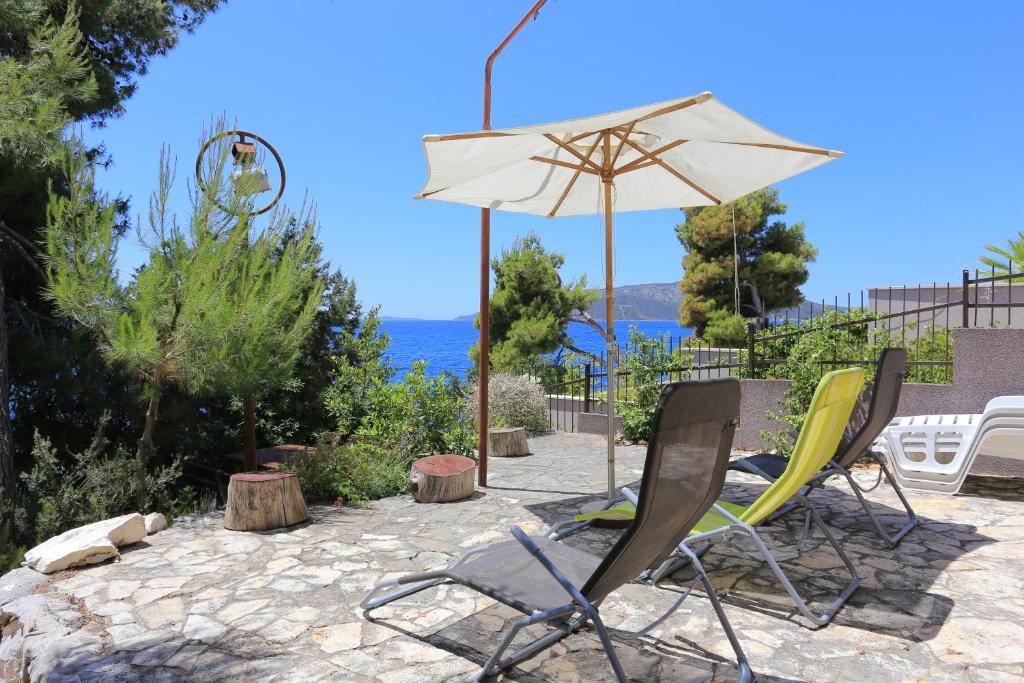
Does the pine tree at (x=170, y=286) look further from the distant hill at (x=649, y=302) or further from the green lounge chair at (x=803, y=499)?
the distant hill at (x=649, y=302)

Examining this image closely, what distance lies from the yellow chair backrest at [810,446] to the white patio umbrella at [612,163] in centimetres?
166

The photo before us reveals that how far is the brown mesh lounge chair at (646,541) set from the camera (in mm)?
2264

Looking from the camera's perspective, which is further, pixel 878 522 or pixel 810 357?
pixel 810 357

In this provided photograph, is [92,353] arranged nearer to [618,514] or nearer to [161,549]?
[161,549]

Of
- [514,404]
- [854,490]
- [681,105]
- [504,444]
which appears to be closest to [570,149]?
[681,105]

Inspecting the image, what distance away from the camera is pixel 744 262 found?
22.3 m

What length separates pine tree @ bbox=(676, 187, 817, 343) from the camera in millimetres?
21734

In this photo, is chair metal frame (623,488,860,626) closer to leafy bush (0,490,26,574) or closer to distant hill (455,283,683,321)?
leafy bush (0,490,26,574)

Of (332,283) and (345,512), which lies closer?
(345,512)

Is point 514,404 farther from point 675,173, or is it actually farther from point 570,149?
point 570,149

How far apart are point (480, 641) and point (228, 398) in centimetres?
722

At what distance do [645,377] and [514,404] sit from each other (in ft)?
6.74

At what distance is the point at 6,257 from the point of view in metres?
7.37

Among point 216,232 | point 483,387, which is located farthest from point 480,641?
point 216,232
